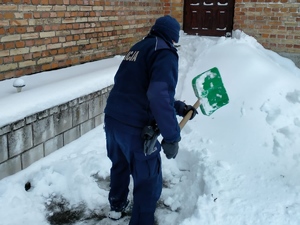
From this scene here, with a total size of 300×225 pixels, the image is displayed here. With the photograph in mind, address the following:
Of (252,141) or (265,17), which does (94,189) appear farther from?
(265,17)

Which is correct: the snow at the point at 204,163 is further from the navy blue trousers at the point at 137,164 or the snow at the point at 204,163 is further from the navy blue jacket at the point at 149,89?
the navy blue jacket at the point at 149,89

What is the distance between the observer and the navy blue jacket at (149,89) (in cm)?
224

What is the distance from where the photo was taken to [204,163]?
3.46 metres

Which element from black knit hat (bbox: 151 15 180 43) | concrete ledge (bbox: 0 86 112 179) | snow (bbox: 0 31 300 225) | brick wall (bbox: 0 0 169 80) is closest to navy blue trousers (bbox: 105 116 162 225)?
snow (bbox: 0 31 300 225)

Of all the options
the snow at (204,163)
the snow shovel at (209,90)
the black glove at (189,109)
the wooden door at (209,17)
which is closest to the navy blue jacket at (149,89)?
the black glove at (189,109)

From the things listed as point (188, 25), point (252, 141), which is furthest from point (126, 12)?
point (252, 141)

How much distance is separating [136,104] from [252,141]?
1.90 metres

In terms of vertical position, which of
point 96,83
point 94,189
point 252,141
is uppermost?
point 96,83

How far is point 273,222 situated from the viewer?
2.63m

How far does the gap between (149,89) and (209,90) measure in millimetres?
1008

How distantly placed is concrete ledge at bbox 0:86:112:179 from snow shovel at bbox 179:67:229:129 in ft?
4.54

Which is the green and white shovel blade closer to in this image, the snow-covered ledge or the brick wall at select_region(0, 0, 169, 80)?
the snow-covered ledge

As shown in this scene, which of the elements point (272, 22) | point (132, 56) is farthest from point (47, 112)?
point (272, 22)

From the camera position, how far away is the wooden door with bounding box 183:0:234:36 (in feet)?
24.6
